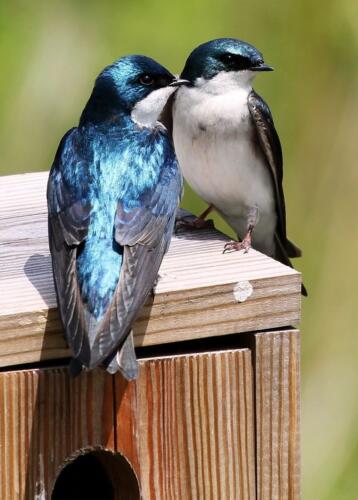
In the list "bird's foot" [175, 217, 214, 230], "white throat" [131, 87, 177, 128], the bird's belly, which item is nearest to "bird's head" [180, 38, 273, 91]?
the bird's belly

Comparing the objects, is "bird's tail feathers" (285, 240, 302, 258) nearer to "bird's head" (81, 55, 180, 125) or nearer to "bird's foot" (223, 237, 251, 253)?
"bird's foot" (223, 237, 251, 253)

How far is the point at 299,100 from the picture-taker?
3562 millimetres

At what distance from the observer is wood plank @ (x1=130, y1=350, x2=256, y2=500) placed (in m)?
2.33

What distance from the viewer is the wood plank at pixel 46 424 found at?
7.39ft

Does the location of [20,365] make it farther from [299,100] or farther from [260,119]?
[299,100]

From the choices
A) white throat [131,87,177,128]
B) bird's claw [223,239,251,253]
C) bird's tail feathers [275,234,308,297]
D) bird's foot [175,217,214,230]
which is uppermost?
white throat [131,87,177,128]

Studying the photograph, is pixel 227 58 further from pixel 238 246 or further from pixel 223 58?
pixel 238 246

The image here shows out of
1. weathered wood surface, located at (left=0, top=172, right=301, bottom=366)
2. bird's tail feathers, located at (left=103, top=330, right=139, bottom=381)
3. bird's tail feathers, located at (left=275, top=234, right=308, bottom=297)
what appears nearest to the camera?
bird's tail feathers, located at (left=103, top=330, right=139, bottom=381)

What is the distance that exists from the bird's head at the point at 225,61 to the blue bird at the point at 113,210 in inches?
23.8

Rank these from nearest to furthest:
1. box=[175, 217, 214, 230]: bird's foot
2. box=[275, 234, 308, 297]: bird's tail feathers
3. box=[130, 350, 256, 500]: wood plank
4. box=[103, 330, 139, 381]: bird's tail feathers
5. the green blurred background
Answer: box=[103, 330, 139, 381]: bird's tail feathers → box=[130, 350, 256, 500]: wood plank → box=[175, 217, 214, 230]: bird's foot → box=[275, 234, 308, 297]: bird's tail feathers → the green blurred background

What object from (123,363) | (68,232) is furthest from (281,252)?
(123,363)

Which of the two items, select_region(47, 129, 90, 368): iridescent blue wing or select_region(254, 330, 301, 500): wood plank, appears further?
select_region(254, 330, 301, 500): wood plank

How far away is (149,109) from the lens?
258cm

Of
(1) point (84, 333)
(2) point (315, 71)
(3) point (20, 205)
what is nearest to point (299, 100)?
(2) point (315, 71)
